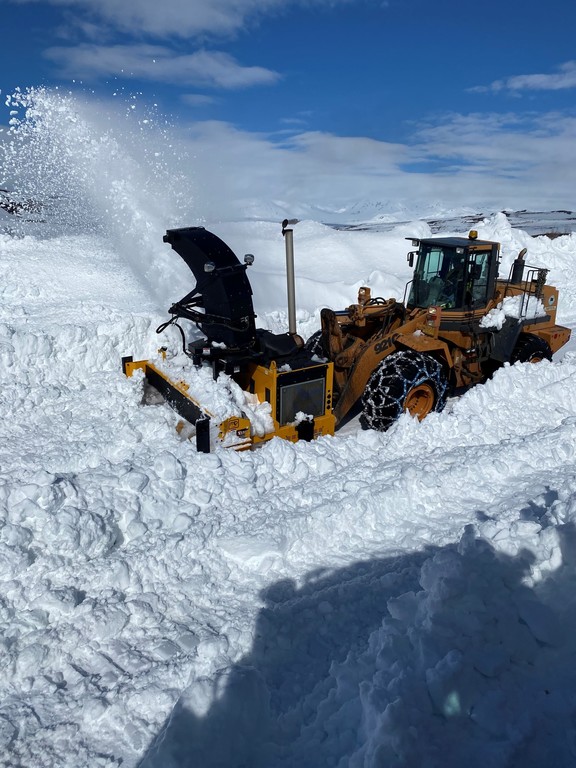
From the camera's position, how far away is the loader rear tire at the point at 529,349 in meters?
7.55

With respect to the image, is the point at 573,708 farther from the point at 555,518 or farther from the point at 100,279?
the point at 100,279

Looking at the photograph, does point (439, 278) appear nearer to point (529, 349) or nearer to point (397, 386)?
point (529, 349)

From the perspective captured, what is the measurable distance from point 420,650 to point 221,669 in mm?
1044

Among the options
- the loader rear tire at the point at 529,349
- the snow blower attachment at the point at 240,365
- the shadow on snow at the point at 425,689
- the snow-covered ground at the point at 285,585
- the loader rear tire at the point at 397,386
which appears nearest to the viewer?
the shadow on snow at the point at 425,689

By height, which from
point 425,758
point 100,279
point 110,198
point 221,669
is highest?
point 110,198

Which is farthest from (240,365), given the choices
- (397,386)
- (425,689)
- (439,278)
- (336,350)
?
Result: (425,689)

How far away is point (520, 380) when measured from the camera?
658 centimetres

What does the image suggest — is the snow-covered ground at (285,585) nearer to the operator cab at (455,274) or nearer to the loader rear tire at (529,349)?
the loader rear tire at (529,349)

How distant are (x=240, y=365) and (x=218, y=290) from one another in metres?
0.78

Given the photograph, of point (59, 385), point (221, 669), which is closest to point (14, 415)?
point (59, 385)

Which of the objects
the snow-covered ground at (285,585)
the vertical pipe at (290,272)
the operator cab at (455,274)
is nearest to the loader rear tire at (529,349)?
the snow-covered ground at (285,585)

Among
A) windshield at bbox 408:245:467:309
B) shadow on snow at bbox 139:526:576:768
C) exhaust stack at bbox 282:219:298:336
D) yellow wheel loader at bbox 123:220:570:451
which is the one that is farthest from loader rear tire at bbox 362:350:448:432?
shadow on snow at bbox 139:526:576:768

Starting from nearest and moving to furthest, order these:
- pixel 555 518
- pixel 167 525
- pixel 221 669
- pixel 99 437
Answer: pixel 221 669 < pixel 555 518 < pixel 167 525 < pixel 99 437

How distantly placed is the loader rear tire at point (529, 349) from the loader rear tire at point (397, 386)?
185 centimetres
